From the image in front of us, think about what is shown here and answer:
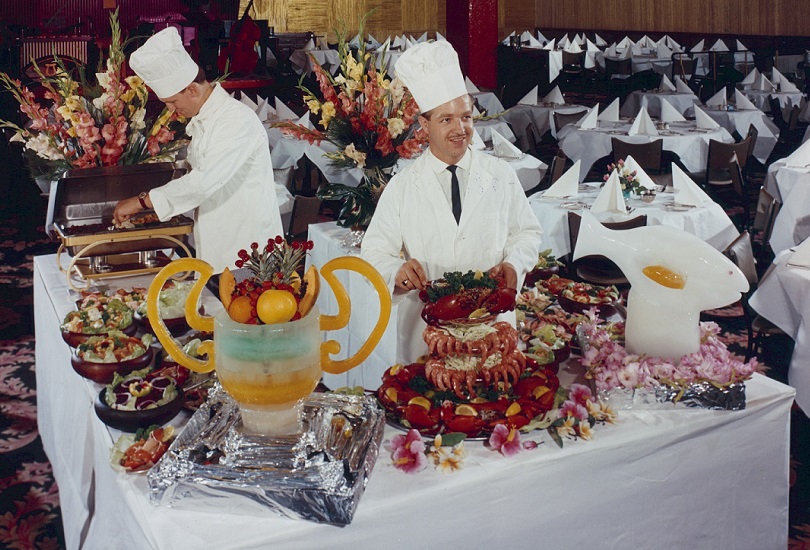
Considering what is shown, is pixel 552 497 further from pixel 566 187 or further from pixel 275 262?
pixel 566 187

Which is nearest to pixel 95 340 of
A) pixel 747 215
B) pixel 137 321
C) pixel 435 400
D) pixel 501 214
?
pixel 137 321

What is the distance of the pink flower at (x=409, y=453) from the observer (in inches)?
57.4

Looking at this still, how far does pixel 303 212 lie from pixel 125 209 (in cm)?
166

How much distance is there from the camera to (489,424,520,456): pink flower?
4.93 ft

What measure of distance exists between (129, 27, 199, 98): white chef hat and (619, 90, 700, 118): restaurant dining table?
6252 millimetres

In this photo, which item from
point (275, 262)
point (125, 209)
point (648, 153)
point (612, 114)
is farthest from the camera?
point (612, 114)

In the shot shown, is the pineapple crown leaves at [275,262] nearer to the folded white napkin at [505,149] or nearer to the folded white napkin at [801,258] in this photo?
the folded white napkin at [801,258]

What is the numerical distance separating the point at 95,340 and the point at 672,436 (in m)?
1.20

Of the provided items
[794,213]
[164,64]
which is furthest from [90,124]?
[794,213]

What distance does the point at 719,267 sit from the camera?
166 centimetres

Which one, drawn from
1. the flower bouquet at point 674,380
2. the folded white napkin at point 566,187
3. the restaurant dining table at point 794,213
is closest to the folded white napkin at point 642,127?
the restaurant dining table at point 794,213

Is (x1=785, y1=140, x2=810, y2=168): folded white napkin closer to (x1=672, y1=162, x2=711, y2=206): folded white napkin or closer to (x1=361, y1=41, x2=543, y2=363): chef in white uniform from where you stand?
(x1=672, y1=162, x2=711, y2=206): folded white napkin

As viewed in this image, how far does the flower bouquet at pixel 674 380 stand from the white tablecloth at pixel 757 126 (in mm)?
6028

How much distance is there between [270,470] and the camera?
135 centimetres
